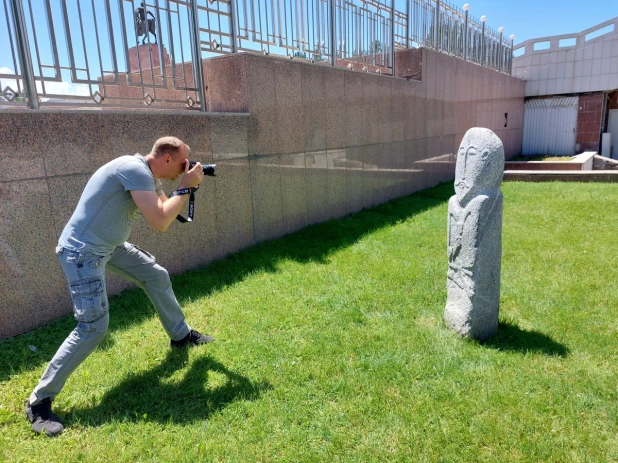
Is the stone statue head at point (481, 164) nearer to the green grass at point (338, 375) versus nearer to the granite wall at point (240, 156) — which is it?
the green grass at point (338, 375)

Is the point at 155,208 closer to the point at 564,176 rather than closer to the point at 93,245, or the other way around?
the point at 93,245

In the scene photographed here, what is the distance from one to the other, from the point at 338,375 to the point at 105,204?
2.03 metres

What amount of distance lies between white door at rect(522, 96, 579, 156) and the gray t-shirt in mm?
20506

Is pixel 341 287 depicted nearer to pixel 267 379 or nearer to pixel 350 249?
pixel 350 249

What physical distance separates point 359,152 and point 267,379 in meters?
5.98

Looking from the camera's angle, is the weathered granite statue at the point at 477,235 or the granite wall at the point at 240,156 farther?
the granite wall at the point at 240,156

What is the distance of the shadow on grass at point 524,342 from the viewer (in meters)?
3.58

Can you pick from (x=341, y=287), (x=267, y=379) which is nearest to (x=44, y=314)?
(x=267, y=379)

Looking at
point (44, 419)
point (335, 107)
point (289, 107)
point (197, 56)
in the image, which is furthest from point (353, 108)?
point (44, 419)

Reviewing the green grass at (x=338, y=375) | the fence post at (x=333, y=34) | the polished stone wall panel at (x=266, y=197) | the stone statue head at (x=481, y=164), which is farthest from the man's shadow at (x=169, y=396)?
the fence post at (x=333, y=34)

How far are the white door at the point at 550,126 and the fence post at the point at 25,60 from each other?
20347mm

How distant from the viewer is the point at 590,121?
18406 millimetres

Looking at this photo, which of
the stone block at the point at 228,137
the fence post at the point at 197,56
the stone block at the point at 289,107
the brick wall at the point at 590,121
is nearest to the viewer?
the fence post at the point at 197,56

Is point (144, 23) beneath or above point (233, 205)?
above
